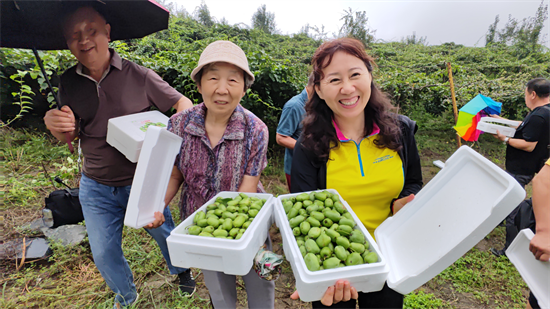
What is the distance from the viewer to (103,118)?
85.2 inches

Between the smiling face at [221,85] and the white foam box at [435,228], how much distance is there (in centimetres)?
82

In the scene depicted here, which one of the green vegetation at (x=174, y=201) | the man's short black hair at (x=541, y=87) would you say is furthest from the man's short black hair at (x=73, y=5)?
the man's short black hair at (x=541, y=87)

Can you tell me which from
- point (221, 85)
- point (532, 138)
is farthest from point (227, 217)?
point (532, 138)

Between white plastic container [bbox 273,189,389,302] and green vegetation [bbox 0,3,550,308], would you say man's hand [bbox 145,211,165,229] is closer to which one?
white plastic container [bbox 273,189,389,302]

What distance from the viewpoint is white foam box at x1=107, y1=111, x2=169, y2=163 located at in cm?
191

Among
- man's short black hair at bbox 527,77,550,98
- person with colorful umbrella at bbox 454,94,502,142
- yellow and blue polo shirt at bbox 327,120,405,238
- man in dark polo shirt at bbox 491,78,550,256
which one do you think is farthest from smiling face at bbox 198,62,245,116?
man's short black hair at bbox 527,77,550,98

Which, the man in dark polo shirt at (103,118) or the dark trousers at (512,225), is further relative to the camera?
the dark trousers at (512,225)

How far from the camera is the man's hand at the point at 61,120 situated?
197 centimetres

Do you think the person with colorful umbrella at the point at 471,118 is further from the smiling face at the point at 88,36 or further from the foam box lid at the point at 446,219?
the smiling face at the point at 88,36

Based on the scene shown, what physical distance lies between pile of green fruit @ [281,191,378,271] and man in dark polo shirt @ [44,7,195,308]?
1537 mm

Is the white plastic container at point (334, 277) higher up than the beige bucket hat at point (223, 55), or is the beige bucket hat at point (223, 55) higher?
the beige bucket hat at point (223, 55)

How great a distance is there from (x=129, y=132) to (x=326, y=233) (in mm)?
1628

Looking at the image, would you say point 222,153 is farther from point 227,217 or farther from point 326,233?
point 326,233

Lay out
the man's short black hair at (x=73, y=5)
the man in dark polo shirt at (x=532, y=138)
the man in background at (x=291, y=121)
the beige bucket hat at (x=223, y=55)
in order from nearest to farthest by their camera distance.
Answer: the beige bucket hat at (x=223, y=55) < the man's short black hair at (x=73, y=5) < the man in background at (x=291, y=121) < the man in dark polo shirt at (x=532, y=138)
